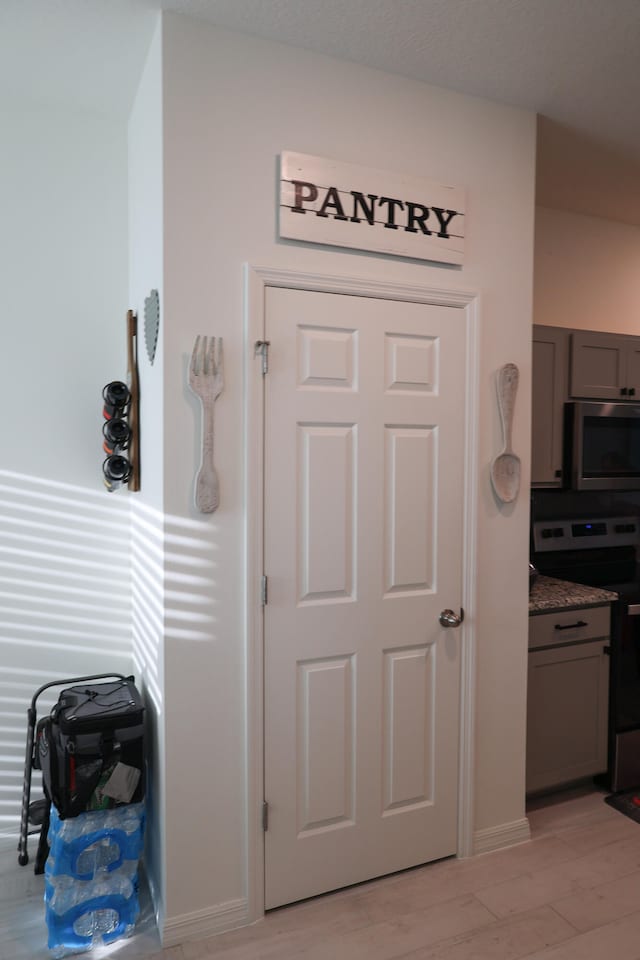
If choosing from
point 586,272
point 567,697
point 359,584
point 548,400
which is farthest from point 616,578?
point 359,584

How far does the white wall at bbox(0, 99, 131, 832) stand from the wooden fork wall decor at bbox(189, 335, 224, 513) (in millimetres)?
729

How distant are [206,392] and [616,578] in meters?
2.46

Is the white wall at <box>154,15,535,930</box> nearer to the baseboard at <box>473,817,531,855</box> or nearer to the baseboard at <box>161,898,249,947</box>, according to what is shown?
the baseboard at <box>161,898,249,947</box>

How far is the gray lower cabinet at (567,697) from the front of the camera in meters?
2.65

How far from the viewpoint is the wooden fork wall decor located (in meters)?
1.92

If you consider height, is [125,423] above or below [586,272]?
below

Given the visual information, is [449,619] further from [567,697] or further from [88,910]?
[88,910]

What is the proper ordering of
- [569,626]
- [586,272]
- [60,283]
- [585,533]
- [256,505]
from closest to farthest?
[256,505] < [60,283] < [569,626] < [585,533] < [586,272]

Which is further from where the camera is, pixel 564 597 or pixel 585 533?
pixel 585 533

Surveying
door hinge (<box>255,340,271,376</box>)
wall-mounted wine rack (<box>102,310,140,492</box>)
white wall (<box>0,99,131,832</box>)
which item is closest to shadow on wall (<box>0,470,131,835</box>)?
white wall (<box>0,99,131,832</box>)

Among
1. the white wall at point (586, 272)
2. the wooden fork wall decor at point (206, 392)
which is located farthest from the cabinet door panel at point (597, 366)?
the wooden fork wall decor at point (206, 392)

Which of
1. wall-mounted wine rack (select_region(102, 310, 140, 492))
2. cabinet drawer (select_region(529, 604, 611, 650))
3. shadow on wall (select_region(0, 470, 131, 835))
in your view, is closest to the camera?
wall-mounted wine rack (select_region(102, 310, 140, 492))

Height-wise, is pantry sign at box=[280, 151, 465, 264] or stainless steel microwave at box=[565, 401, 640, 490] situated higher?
pantry sign at box=[280, 151, 465, 264]

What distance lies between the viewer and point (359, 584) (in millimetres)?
2182
